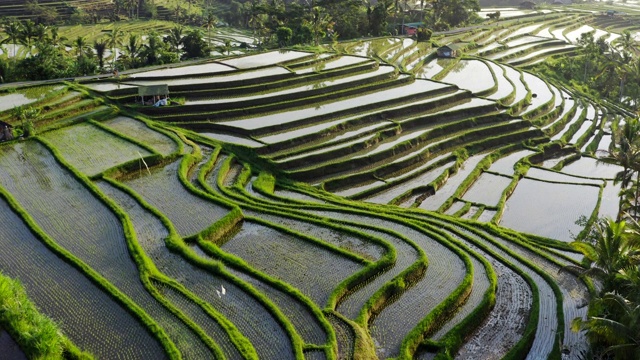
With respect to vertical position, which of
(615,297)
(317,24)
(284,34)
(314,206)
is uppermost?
(317,24)

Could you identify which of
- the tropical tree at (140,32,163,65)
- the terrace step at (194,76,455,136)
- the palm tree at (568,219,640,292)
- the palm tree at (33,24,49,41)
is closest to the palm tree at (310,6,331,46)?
the terrace step at (194,76,455,136)

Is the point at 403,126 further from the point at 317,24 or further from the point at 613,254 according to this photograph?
the point at 317,24

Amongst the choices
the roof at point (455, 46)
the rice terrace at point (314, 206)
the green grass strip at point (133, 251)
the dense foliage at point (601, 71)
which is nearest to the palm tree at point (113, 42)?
the rice terrace at point (314, 206)

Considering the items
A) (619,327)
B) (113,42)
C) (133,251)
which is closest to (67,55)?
(113,42)

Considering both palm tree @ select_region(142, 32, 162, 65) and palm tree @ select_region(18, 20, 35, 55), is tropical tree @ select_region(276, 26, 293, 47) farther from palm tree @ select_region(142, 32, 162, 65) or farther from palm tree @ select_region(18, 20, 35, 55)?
palm tree @ select_region(18, 20, 35, 55)

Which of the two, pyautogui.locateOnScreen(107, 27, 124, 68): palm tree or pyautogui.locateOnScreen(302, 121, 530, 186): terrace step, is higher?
pyautogui.locateOnScreen(107, 27, 124, 68): palm tree
